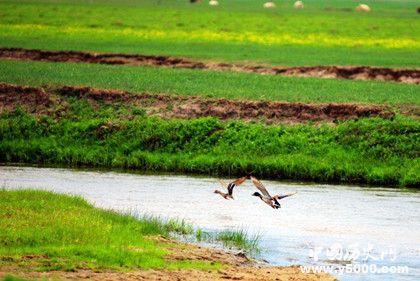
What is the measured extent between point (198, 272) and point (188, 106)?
62.9 ft

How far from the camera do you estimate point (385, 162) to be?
30.2 m

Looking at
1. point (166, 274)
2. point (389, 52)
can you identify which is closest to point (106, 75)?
point (389, 52)

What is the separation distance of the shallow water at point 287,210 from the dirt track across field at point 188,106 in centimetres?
577

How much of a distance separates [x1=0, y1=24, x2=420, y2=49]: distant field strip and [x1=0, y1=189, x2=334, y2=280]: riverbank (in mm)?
36847

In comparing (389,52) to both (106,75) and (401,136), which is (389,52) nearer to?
(106,75)

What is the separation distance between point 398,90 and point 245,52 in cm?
1333

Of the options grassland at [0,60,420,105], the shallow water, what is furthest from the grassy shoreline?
grassland at [0,60,420,105]

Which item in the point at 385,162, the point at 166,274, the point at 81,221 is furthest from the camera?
the point at 385,162

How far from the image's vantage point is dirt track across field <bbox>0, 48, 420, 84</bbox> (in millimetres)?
43469

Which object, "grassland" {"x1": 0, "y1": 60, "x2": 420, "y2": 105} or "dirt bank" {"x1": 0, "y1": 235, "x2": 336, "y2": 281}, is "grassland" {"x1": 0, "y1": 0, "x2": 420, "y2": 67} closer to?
"grassland" {"x1": 0, "y1": 60, "x2": 420, "y2": 105}

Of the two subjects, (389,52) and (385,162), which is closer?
(385,162)

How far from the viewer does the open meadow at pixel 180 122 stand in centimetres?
1786

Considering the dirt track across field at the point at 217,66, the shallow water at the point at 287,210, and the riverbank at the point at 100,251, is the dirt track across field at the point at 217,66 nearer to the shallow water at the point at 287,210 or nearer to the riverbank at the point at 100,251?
the shallow water at the point at 287,210

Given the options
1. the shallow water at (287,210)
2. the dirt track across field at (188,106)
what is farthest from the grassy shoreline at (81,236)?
the dirt track across field at (188,106)
